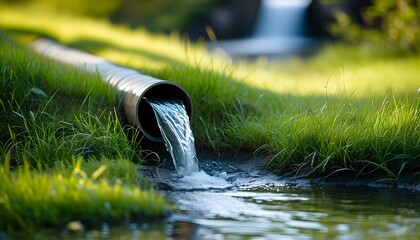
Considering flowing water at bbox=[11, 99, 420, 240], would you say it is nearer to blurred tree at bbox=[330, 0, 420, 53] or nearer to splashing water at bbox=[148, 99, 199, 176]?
splashing water at bbox=[148, 99, 199, 176]

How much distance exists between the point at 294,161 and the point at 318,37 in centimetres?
1042

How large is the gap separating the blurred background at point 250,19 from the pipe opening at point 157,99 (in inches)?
279

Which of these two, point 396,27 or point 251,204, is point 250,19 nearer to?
point 396,27

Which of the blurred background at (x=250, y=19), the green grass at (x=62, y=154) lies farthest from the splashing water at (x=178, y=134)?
the blurred background at (x=250, y=19)

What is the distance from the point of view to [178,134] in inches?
253

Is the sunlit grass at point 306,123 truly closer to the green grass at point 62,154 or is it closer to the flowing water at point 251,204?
the flowing water at point 251,204

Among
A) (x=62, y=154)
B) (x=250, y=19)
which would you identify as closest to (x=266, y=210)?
(x=62, y=154)

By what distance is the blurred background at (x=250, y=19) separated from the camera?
1527cm

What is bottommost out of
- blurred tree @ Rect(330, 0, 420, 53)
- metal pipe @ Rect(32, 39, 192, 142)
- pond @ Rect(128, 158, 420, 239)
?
pond @ Rect(128, 158, 420, 239)

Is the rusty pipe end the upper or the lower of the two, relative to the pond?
upper

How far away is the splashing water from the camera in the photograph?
6.22 m

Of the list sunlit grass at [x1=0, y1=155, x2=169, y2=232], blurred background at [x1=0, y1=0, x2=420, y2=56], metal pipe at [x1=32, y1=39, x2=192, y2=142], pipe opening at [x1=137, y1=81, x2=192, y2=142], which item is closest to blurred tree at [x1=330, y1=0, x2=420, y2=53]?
blurred background at [x1=0, y1=0, x2=420, y2=56]

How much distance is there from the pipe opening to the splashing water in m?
0.12

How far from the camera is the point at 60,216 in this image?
14.5ft
